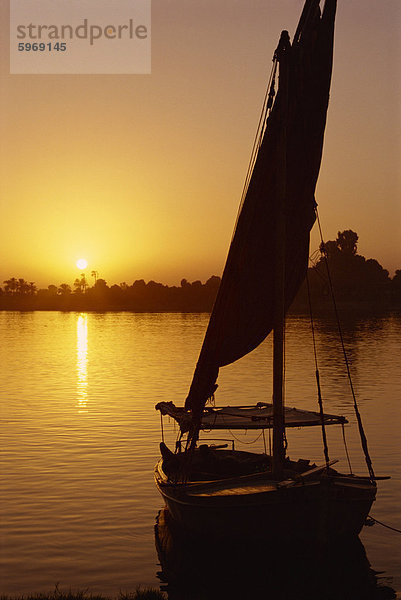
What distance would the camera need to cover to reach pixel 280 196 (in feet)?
69.4

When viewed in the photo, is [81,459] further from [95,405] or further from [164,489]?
[95,405]

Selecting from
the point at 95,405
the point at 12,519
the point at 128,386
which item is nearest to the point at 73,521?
the point at 12,519

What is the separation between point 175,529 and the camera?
23391 millimetres

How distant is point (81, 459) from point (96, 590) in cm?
1697

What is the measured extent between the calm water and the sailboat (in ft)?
7.13

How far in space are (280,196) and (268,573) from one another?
9719mm

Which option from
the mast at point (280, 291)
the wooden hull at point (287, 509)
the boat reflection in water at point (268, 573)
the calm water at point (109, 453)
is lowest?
the calm water at point (109, 453)

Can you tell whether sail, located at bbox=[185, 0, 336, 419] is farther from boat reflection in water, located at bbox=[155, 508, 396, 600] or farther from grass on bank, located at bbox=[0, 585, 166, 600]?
grass on bank, located at bbox=[0, 585, 166, 600]

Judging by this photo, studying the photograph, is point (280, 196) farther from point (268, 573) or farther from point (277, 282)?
point (268, 573)

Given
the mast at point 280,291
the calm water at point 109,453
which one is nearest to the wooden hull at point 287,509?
the mast at point 280,291

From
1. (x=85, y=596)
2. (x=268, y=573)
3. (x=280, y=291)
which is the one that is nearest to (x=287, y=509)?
(x=268, y=573)

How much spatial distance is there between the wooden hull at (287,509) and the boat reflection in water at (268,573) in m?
0.42

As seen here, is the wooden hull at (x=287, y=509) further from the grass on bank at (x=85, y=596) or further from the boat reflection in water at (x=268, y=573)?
the grass on bank at (x=85, y=596)

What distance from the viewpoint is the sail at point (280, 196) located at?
2139 centimetres
